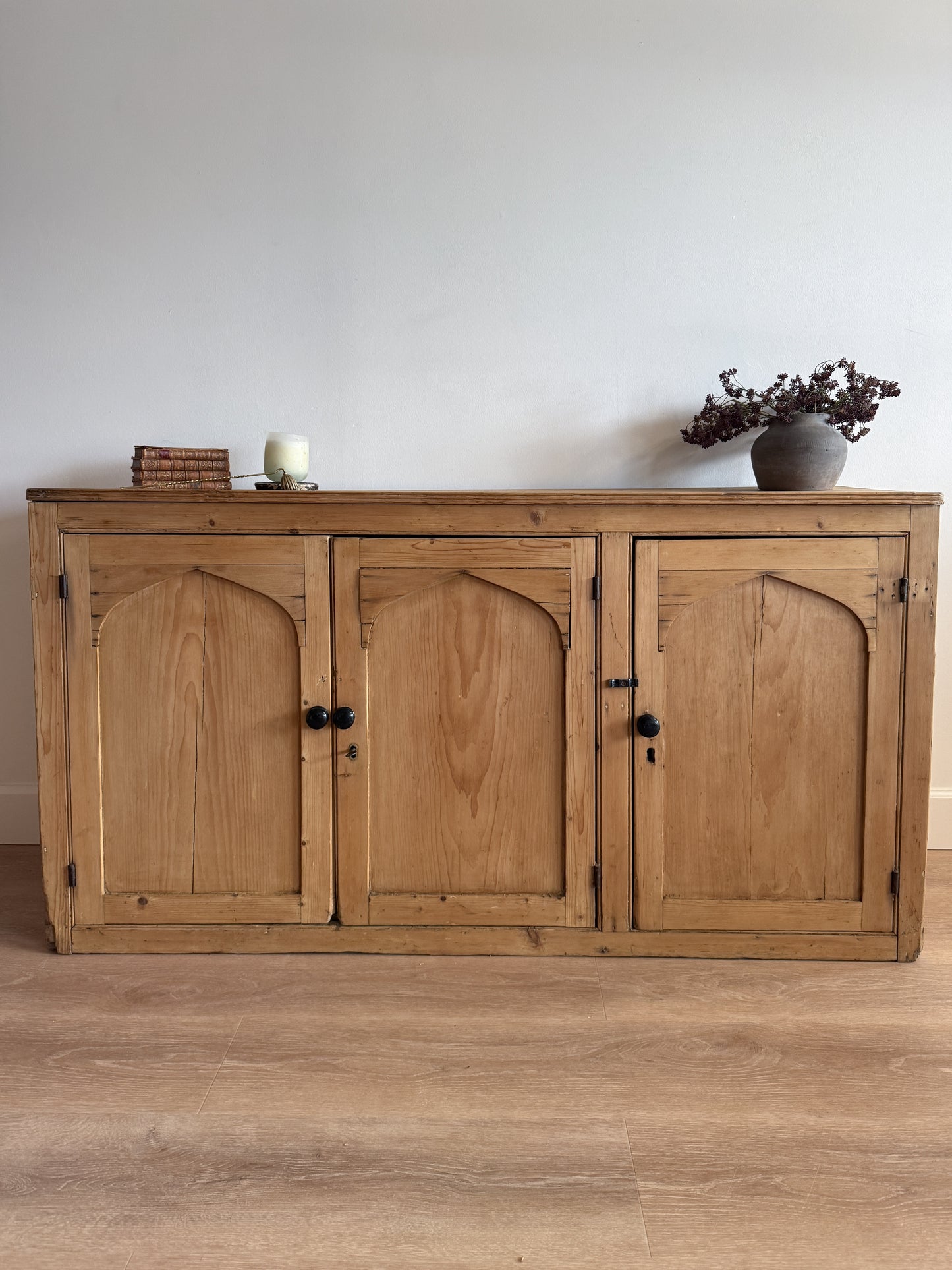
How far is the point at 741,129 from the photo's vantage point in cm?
238

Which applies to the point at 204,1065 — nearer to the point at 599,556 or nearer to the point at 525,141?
the point at 599,556

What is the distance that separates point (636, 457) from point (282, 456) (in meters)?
0.85

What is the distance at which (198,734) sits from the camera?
198cm

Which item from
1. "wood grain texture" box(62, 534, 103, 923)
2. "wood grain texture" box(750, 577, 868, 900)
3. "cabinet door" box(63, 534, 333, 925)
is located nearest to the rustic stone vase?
"wood grain texture" box(750, 577, 868, 900)

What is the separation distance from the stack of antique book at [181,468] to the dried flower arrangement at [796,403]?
104 centimetres

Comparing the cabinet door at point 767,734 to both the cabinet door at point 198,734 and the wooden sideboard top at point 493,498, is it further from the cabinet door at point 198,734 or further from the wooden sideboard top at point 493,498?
the cabinet door at point 198,734

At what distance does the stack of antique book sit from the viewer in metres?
2.16

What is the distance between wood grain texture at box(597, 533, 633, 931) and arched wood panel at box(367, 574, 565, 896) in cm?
8

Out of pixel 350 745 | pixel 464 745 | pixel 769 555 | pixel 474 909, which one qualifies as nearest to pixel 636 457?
pixel 769 555

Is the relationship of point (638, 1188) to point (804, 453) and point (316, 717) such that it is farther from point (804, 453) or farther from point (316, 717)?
point (804, 453)

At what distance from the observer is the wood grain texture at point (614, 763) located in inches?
76.7

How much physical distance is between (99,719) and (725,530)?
1.25 meters

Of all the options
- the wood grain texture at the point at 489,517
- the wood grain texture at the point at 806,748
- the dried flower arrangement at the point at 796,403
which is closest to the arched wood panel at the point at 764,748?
the wood grain texture at the point at 806,748

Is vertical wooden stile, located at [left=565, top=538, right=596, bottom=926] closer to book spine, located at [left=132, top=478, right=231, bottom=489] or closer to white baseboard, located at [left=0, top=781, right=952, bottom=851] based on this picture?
book spine, located at [left=132, top=478, right=231, bottom=489]
